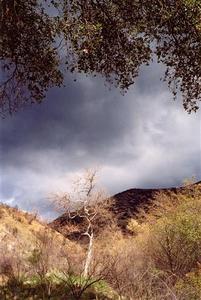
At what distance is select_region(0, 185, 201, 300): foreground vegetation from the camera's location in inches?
1065

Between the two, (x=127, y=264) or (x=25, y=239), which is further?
(x=25, y=239)

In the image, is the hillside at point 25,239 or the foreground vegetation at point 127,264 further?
the hillside at point 25,239

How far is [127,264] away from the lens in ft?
129

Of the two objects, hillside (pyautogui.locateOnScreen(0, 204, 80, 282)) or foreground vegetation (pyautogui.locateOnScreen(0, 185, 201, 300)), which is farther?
hillside (pyautogui.locateOnScreen(0, 204, 80, 282))

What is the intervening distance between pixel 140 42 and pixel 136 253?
134 feet

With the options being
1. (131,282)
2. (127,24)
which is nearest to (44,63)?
(127,24)

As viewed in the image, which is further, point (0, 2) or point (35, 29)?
point (35, 29)

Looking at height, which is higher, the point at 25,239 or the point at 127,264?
the point at 25,239

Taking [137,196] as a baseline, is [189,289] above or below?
below

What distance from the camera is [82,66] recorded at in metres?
11.5

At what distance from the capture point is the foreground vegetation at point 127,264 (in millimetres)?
27047

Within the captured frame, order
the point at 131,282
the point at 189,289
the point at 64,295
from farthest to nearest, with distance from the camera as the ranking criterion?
1. the point at 189,289
2. the point at 131,282
3. the point at 64,295

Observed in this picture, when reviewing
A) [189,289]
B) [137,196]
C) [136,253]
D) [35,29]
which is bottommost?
[189,289]

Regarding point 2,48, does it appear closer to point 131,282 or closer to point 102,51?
point 102,51
